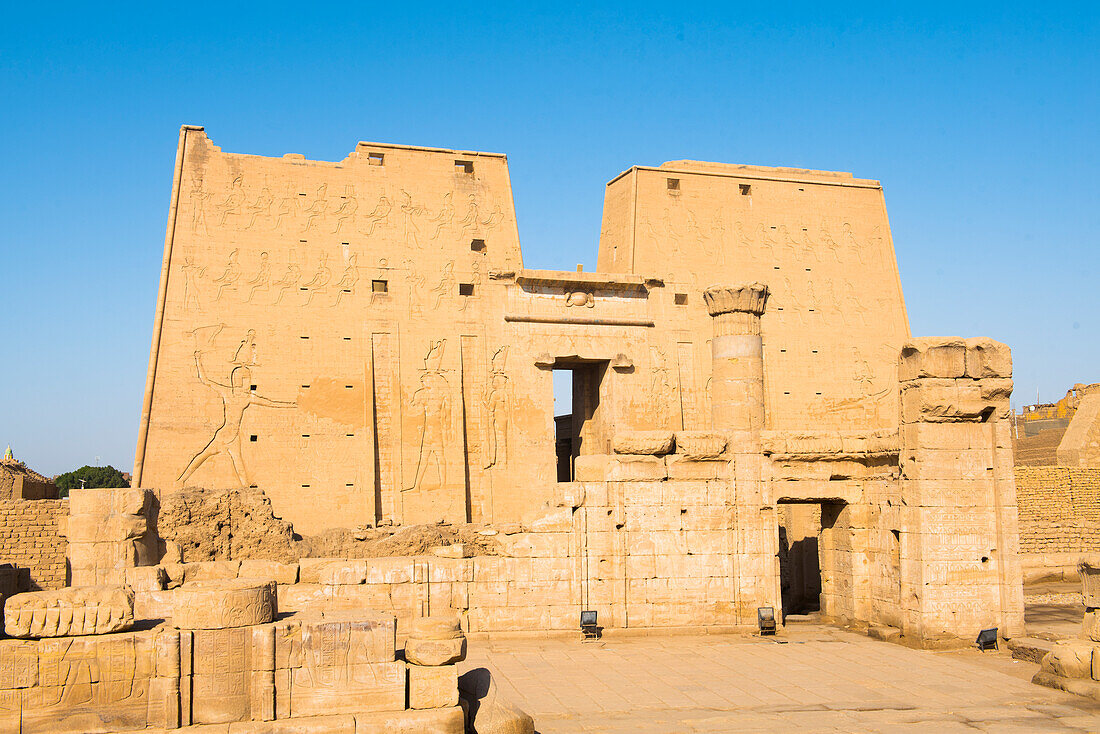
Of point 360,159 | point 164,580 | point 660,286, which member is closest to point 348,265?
point 360,159

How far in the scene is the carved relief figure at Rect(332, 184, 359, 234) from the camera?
19281 millimetres

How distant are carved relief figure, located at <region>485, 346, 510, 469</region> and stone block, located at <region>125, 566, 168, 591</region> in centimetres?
859

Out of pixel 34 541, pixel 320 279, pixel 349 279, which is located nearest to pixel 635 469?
pixel 349 279

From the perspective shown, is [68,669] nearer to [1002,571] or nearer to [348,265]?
[1002,571]

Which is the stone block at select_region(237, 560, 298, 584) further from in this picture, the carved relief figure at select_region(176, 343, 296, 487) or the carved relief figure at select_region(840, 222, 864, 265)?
the carved relief figure at select_region(840, 222, 864, 265)

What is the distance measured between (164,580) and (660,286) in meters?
12.5

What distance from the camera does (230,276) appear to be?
18312 millimetres

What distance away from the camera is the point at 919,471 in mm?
11992

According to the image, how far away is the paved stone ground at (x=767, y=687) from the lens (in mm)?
8391

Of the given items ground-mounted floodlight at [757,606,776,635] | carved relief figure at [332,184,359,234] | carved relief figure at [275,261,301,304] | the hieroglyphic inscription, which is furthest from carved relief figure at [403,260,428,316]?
ground-mounted floodlight at [757,606,776,635]

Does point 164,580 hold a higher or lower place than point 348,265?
lower

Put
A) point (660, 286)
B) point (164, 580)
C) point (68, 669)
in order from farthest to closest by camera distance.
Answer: point (660, 286), point (164, 580), point (68, 669)

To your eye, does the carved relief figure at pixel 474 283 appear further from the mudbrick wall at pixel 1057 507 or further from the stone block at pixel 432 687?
the stone block at pixel 432 687

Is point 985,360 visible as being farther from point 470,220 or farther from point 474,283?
point 470,220
